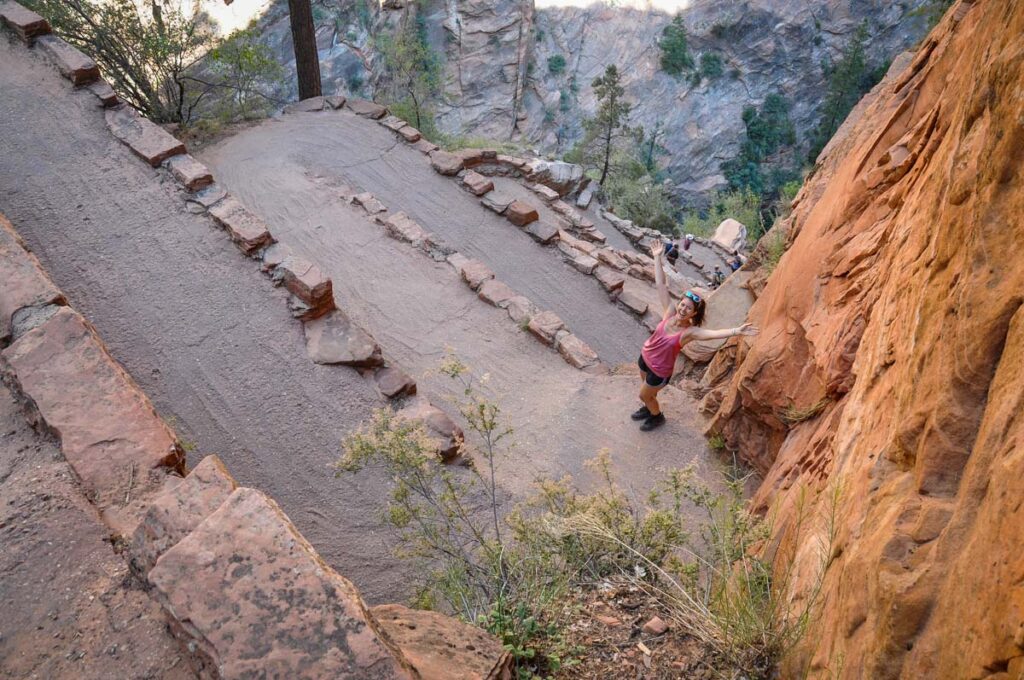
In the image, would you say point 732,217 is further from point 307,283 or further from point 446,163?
point 307,283

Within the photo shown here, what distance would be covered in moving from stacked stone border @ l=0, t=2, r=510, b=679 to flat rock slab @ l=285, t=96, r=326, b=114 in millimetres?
8244

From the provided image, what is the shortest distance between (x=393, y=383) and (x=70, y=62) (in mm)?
6500

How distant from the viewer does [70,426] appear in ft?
12.7

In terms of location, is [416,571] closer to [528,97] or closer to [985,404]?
[985,404]

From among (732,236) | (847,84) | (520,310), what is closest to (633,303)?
(520,310)

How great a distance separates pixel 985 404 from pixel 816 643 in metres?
1.27

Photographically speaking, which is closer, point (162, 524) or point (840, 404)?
point (162, 524)

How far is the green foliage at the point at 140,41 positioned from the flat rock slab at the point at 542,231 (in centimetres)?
658

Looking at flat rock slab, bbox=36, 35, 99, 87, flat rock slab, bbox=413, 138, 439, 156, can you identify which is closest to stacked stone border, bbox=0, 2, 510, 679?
flat rock slab, bbox=36, 35, 99, 87

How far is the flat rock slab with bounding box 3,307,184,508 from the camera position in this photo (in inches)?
148

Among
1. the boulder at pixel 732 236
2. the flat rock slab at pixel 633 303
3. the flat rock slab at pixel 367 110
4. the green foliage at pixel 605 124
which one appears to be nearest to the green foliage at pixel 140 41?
the flat rock slab at pixel 367 110

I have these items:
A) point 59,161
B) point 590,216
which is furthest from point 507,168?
point 59,161

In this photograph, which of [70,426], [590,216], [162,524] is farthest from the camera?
[590,216]

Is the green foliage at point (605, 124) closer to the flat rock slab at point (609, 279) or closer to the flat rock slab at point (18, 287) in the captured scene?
the flat rock slab at point (609, 279)
